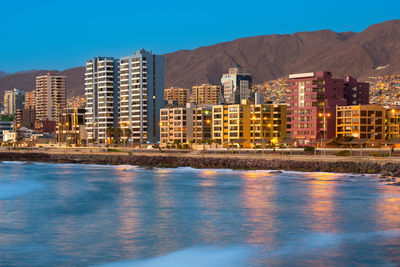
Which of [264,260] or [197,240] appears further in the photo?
[197,240]

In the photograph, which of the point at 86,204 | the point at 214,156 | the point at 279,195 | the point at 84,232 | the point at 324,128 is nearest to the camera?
the point at 84,232

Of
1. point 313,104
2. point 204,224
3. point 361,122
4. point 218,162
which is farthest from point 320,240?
point 313,104

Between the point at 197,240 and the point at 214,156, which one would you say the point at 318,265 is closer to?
the point at 197,240

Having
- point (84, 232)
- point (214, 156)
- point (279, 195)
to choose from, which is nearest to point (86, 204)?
point (84, 232)

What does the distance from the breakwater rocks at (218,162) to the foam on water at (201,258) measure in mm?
55408

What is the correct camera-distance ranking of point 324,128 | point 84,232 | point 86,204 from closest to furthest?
point 84,232
point 86,204
point 324,128

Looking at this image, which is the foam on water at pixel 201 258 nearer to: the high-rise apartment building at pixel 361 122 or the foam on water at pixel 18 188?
the foam on water at pixel 18 188

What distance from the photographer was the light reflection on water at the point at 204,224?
107 feet

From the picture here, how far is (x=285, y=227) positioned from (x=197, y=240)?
26.7 ft

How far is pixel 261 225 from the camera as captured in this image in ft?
141

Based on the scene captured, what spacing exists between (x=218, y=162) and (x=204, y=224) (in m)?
75.0

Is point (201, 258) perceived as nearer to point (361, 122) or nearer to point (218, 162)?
point (218, 162)

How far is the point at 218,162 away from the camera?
119 m

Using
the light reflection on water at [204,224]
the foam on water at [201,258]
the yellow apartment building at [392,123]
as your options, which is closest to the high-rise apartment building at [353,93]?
the yellow apartment building at [392,123]
